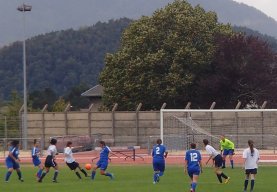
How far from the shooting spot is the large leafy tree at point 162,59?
64438mm

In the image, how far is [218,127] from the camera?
53375 millimetres

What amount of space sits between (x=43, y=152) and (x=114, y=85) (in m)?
18.2

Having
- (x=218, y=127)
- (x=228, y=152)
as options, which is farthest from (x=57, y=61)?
(x=228, y=152)

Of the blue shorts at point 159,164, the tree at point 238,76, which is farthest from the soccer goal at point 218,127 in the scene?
the blue shorts at point 159,164

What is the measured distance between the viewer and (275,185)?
2717 centimetres

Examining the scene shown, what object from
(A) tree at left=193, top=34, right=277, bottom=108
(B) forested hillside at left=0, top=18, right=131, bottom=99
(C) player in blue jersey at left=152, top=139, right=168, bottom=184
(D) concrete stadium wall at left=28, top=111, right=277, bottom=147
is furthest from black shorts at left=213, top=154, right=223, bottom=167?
(B) forested hillside at left=0, top=18, right=131, bottom=99

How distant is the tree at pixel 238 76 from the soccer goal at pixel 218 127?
1080 cm

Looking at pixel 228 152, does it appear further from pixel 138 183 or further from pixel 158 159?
pixel 138 183

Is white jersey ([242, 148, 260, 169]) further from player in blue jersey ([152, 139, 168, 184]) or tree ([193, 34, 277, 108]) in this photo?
tree ([193, 34, 277, 108])

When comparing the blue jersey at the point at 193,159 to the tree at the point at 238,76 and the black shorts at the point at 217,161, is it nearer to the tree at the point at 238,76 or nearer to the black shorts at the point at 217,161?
the black shorts at the point at 217,161

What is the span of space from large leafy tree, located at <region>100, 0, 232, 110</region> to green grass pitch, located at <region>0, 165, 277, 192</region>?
28987 mm

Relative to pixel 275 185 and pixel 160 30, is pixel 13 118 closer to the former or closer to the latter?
pixel 160 30

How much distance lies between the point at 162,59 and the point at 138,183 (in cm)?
3709

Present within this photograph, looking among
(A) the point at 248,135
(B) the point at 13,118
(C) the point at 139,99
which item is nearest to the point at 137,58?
(C) the point at 139,99
